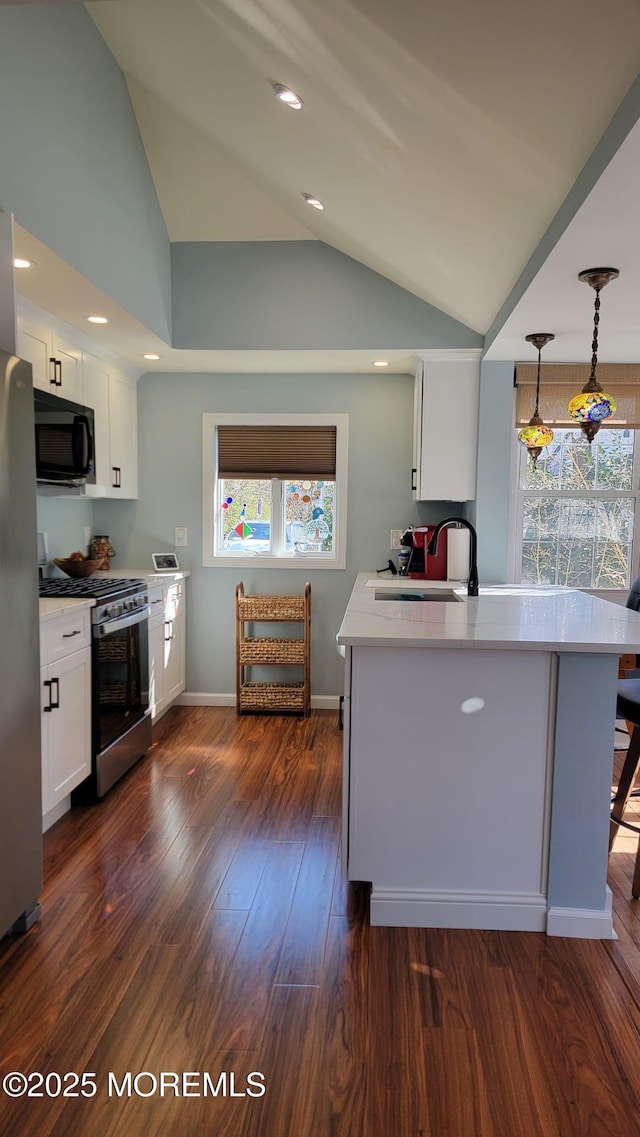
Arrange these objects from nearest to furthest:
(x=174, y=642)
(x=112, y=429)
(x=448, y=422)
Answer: (x=448, y=422) → (x=112, y=429) → (x=174, y=642)

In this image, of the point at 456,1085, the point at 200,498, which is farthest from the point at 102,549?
the point at 456,1085

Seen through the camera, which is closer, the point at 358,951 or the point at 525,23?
the point at 525,23

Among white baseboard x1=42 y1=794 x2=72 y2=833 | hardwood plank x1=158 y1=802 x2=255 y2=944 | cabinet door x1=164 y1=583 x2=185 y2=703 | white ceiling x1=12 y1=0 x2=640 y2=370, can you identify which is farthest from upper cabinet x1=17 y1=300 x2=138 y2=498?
hardwood plank x1=158 y1=802 x2=255 y2=944

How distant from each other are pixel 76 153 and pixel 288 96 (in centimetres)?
86

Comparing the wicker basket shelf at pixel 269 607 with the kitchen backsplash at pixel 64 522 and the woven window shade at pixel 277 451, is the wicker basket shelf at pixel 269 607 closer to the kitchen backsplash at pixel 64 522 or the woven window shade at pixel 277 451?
the woven window shade at pixel 277 451

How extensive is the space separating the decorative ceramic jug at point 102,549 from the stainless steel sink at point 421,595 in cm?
186

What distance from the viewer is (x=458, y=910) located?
211cm

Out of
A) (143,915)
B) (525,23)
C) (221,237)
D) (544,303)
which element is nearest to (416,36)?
(525,23)

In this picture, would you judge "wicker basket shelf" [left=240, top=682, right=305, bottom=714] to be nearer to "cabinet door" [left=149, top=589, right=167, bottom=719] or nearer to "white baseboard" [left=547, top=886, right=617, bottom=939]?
"cabinet door" [left=149, top=589, right=167, bottom=719]

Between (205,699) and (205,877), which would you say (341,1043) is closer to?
(205,877)

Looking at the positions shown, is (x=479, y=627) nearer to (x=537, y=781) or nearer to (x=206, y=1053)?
(x=537, y=781)

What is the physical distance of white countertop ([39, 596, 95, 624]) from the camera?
2.52 metres

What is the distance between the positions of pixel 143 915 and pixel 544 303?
2690 millimetres

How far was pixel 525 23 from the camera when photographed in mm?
1486
